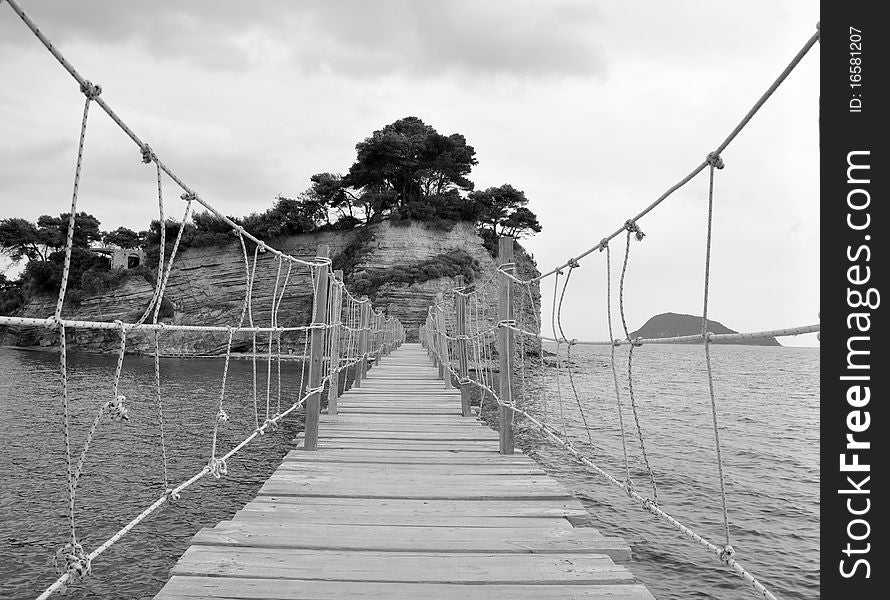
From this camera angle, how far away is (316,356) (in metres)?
3.71

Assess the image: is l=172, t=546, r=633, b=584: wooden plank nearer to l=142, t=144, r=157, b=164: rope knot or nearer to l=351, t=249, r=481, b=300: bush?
l=142, t=144, r=157, b=164: rope knot

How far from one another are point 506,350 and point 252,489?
3368mm

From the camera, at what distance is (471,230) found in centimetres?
2936

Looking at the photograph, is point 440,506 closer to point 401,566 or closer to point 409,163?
point 401,566

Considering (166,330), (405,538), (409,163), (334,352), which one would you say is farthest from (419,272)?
(405,538)

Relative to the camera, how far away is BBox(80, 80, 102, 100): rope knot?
134 centimetres

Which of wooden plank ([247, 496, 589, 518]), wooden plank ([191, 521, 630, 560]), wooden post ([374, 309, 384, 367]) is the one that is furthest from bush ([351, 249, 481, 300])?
wooden plank ([191, 521, 630, 560])

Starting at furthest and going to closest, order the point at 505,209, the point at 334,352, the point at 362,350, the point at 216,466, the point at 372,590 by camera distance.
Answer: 1. the point at 505,209
2. the point at 362,350
3. the point at 334,352
4. the point at 216,466
5. the point at 372,590

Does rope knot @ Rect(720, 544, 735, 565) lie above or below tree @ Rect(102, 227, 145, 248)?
below

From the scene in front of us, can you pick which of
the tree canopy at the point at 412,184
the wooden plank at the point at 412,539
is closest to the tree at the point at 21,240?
the tree canopy at the point at 412,184

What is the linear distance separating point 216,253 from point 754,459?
26.7 meters

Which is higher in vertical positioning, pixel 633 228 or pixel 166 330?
pixel 633 228

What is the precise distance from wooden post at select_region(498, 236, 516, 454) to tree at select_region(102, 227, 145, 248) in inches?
1540
